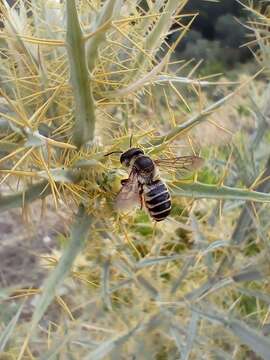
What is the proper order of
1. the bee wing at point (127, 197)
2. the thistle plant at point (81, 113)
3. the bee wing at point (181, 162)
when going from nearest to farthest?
the thistle plant at point (81, 113), the bee wing at point (127, 197), the bee wing at point (181, 162)

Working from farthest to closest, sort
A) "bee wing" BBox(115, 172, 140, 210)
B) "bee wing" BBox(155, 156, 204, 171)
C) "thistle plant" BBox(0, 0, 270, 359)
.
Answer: "bee wing" BBox(155, 156, 204, 171) < "bee wing" BBox(115, 172, 140, 210) < "thistle plant" BBox(0, 0, 270, 359)

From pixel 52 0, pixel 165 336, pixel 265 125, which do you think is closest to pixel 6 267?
pixel 165 336

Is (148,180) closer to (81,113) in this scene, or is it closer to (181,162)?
(181,162)

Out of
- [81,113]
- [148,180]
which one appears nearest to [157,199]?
[148,180]

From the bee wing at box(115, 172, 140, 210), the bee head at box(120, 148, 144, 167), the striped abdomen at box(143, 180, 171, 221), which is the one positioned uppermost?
the bee head at box(120, 148, 144, 167)

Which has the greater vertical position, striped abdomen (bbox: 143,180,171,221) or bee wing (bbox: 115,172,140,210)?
bee wing (bbox: 115,172,140,210)

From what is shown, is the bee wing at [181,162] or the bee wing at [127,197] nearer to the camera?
the bee wing at [127,197]

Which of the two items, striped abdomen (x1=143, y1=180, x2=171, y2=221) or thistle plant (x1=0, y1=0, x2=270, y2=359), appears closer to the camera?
thistle plant (x1=0, y1=0, x2=270, y2=359)

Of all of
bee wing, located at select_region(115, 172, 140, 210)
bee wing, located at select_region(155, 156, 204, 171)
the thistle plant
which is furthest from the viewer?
bee wing, located at select_region(155, 156, 204, 171)
